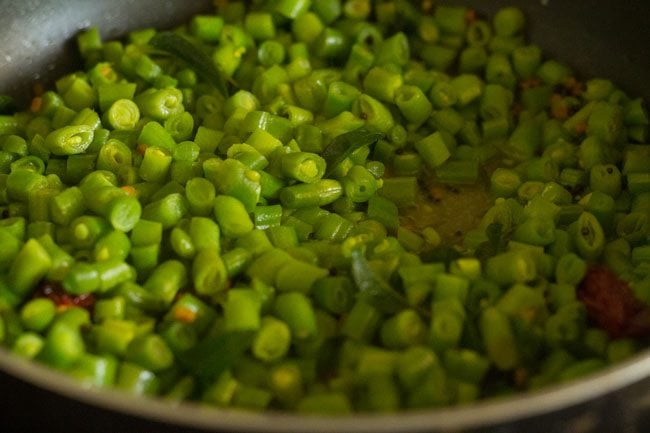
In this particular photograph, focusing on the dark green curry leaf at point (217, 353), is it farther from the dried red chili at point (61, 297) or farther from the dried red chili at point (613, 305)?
the dried red chili at point (613, 305)

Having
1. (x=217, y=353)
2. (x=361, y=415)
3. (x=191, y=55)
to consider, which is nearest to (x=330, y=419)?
(x=361, y=415)

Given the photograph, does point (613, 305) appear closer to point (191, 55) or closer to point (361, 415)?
point (361, 415)

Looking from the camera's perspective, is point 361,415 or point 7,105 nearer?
point 361,415

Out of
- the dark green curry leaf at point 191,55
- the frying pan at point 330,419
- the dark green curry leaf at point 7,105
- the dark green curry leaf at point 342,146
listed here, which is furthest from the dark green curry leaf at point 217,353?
the dark green curry leaf at point 7,105

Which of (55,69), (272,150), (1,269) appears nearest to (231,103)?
(272,150)

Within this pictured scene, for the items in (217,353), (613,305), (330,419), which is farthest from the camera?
(613,305)

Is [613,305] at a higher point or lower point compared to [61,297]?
higher

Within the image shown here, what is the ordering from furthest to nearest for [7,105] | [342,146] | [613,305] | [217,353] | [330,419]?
[7,105] → [342,146] → [613,305] → [217,353] → [330,419]
